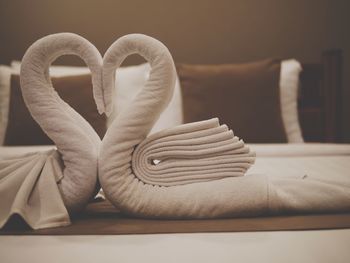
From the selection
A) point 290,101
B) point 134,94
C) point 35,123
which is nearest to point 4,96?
point 35,123

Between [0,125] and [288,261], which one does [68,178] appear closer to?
[288,261]

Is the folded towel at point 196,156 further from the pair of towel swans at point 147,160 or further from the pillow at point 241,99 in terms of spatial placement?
the pillow at point 241,99

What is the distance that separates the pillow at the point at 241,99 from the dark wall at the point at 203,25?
731 mm

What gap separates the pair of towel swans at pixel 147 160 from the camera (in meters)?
0.81

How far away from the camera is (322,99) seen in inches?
106

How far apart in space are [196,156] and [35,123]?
1.33 m

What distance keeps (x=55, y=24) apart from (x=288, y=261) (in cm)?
267

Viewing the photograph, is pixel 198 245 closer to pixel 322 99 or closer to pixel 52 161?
pixel 52 161

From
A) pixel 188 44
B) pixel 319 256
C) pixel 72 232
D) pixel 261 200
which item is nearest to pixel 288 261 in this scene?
pixel 319 256

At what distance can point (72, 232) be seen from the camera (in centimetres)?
73

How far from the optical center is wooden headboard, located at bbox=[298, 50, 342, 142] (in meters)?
2.56

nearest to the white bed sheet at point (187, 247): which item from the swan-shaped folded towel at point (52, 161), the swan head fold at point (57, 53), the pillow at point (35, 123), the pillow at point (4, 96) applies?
the swan-shaped folded towel at point (52, 161)

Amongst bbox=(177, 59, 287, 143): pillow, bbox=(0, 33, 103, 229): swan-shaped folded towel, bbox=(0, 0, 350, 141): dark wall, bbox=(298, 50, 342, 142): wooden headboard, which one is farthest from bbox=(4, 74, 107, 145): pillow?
bbox=(298, 50, 342, 142): wooden headboard

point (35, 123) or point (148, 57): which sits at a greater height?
point (148, 57)
